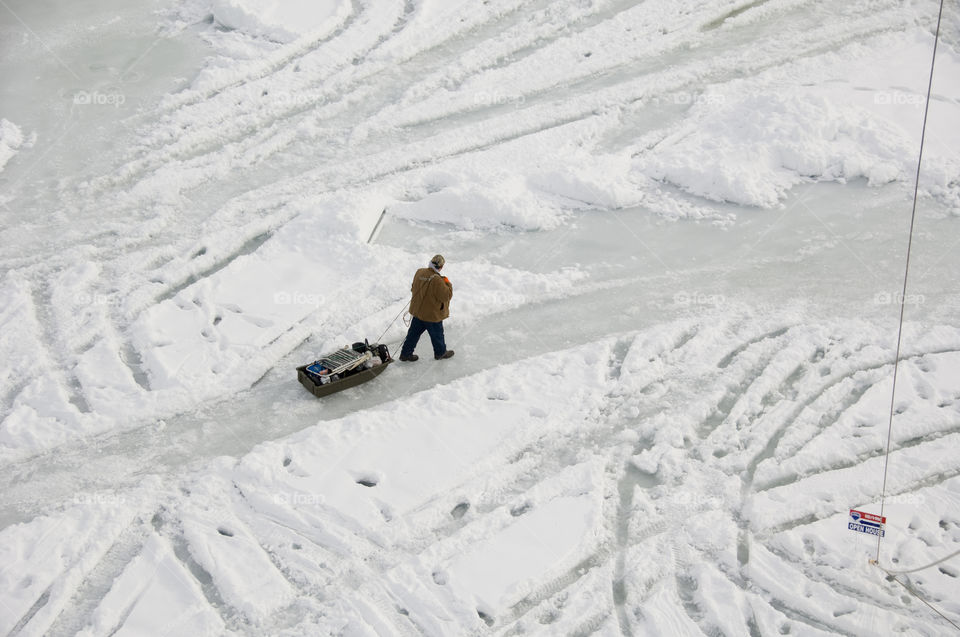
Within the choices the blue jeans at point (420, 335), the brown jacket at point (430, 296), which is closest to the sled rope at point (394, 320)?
the blue jeans at point (420, 335)

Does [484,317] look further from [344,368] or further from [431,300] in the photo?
[344,368]

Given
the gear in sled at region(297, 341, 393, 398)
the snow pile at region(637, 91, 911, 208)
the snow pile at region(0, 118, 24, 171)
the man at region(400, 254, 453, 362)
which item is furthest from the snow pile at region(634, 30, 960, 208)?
the snow pile at region(0, 118, 24, 171)

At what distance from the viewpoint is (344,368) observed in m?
7.21

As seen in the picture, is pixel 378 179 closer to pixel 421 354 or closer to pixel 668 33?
pixel 421 354

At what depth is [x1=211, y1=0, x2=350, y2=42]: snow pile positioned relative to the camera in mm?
12375

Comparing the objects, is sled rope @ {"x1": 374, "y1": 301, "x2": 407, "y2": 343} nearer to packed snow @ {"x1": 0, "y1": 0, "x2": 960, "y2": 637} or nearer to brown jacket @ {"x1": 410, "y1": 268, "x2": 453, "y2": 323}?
packed snow @ {"x1": 0, "y1": 0, "x2": 960, "y2": 637}

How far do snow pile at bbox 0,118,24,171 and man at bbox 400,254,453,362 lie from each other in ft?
19.7

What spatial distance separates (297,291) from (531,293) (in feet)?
7.40

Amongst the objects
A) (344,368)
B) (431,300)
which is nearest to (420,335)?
(431,300)

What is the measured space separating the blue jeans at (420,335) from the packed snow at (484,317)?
187 mm

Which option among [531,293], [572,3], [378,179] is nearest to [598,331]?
[531,293]

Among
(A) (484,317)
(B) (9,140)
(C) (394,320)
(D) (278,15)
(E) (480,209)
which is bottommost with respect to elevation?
(A) (484,317)

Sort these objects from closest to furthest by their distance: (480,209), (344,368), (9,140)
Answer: (344,368)
(480,209)
(9,140)

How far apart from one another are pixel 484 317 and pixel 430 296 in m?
1.06
